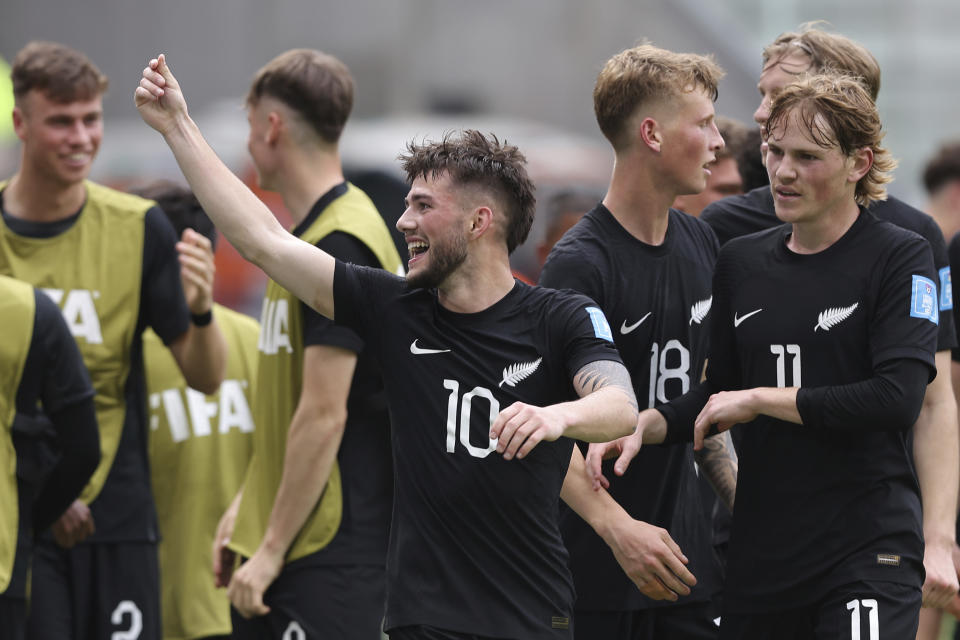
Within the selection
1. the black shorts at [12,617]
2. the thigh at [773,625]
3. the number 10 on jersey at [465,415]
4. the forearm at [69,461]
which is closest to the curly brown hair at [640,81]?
the number 10 on jersey at [465,415]

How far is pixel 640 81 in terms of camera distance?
5.23 m

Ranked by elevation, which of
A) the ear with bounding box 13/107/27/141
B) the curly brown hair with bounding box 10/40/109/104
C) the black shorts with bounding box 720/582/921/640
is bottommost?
the black shorts with bounding box 720/582/921/640

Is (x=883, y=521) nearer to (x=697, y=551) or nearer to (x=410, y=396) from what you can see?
(x=697, y=551)

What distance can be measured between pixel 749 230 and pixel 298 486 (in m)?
1.89

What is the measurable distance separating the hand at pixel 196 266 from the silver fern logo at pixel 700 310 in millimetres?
2166

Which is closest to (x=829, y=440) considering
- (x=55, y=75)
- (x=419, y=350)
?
(x=419, y=350)

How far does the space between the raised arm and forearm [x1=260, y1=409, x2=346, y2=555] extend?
112 cm

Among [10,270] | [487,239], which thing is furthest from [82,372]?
[487,239]

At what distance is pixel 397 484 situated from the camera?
445cm

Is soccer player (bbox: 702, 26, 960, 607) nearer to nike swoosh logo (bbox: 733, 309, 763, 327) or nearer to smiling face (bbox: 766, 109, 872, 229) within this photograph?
smiling face (bbox: 766, 109, 872, 229)

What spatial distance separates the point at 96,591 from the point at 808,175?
3.41 meters

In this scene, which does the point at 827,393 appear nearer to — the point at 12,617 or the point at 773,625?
the point at 773,625

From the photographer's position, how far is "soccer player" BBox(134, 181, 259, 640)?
700 centimetres

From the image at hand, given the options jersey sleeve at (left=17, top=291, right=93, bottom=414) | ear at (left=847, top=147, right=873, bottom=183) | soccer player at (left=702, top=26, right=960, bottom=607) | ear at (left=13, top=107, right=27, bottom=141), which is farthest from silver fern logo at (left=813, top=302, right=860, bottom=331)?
ear at (left=13, top=107, right=27, bottom=141)
